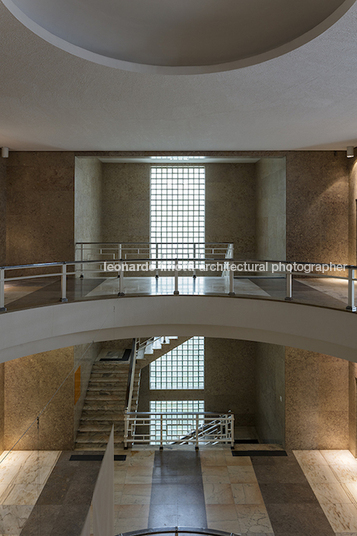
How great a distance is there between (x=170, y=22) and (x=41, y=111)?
3.67 meters

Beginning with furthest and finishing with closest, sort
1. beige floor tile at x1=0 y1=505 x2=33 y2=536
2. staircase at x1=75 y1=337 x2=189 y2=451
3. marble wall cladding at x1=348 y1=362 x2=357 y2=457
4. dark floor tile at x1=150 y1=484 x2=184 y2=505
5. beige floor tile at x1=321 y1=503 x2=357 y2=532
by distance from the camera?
staircase at x1=75 y1=337 x2=189 y2=451 → marble wall cladding at x1=348 y1=362 x2=357 y2=457 → dark floor tile at x1=150 y1=484 x2=184 y2=505 → beige floor tile at x1=321 y1=503 x2=357 y2=532 → beige floor tile at x1=0 y1=505 x2=33 y2=536

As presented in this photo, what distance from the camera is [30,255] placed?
12.3 meters

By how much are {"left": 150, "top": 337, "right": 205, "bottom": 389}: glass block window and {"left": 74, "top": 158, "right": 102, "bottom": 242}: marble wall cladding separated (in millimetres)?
6187

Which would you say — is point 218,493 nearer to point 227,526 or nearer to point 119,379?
point 227,526

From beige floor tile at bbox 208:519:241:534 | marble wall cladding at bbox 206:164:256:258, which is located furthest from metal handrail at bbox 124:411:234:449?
marble wall cladding at bbox 206:164:256:258

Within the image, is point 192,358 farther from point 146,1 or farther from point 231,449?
point 146,1

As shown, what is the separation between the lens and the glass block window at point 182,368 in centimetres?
1709

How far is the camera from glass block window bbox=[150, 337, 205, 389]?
1709 centimetres

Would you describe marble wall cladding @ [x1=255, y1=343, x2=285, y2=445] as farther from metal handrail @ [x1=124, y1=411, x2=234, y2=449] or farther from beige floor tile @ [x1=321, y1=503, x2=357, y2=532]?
beige floor tile @ [x1=321, y1=503, x2=357, y2=532]

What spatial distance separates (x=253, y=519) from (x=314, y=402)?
4.33 metres

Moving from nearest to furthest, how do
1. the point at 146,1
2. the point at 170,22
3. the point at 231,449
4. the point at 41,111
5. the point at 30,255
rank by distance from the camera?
1. the point at 146,1
2. the point at 170,22
3. the point at 41,111
4. the point at 231,449
5. the point at 30,255

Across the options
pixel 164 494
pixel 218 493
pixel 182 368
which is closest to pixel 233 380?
pixel 182 368

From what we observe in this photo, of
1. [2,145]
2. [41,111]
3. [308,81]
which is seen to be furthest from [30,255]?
[308,81]

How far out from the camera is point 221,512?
26.7 feet
